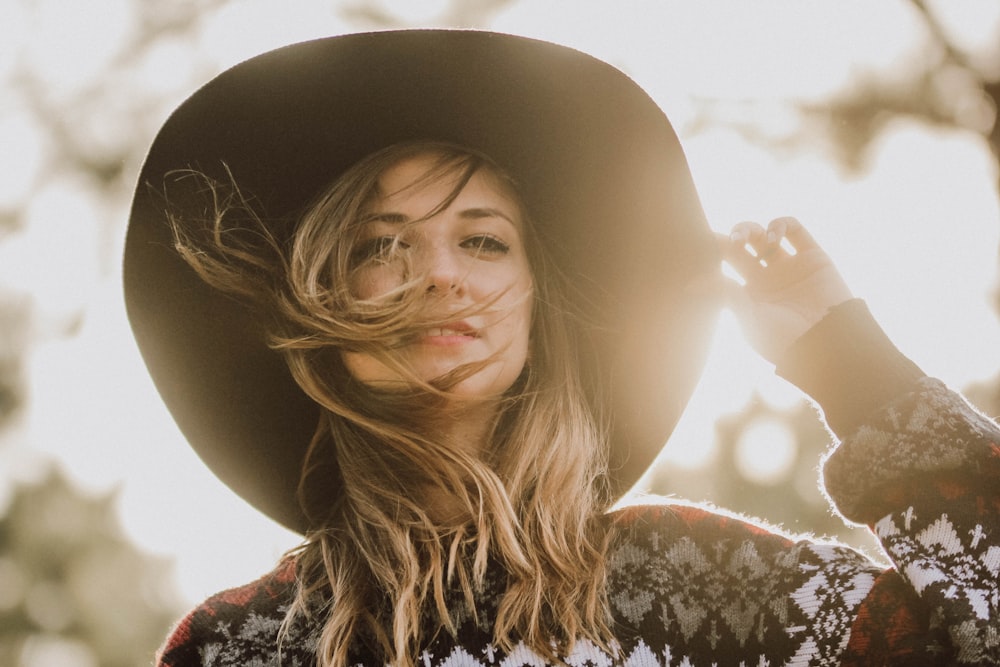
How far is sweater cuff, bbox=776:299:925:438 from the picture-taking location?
265 centimetres

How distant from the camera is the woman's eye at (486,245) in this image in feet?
9.48

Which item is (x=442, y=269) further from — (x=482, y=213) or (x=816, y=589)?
(x=816, y=589)

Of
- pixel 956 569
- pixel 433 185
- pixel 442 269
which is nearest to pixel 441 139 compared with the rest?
pixel 433 185

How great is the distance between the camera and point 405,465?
289 centimetres

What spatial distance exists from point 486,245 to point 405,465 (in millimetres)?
588

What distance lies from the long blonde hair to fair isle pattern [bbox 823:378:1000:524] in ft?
1.94

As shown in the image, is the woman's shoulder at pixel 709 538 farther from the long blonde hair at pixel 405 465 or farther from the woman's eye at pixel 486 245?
the woman's eye at pixel 486 245

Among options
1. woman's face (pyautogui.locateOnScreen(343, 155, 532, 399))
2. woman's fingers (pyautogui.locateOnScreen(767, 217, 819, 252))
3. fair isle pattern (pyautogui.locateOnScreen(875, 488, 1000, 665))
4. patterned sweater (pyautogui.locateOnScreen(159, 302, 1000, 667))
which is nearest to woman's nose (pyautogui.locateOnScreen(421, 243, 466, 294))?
woman's face (pyautogui.locateOnScreen(343, 155, 532, 399))

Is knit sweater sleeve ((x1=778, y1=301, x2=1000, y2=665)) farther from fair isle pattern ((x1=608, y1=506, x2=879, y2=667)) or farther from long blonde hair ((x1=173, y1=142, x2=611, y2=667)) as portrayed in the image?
long blonde hair ((x1=173, y1=142, x2=611, y2=667))

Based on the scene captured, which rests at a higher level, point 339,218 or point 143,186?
point 143,186

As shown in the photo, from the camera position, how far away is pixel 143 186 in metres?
2.89

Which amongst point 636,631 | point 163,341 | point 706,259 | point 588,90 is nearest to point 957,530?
point 636,631

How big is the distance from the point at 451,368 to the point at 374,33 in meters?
0.83

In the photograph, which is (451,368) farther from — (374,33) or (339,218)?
(374,33)
